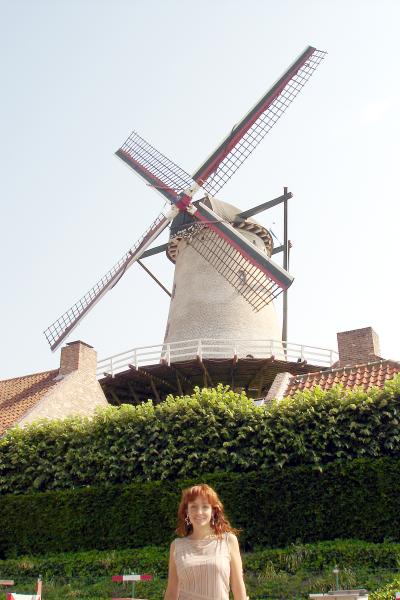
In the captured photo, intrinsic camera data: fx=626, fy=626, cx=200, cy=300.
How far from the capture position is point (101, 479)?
1366 centimetres

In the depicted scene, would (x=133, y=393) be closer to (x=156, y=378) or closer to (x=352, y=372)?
(x=156, y=378)

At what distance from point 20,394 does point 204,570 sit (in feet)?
55.3

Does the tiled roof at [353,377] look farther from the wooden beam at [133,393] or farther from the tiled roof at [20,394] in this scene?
the wooden beam at [133,393]

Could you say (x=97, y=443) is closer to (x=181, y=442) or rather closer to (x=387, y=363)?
(x=181, y=442)

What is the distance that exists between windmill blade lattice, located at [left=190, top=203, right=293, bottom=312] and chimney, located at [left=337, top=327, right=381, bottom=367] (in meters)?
3.91

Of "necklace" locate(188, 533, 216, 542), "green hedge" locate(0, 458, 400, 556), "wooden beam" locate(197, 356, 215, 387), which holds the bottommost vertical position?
"necklace" locate(188, 533, 216, 542)

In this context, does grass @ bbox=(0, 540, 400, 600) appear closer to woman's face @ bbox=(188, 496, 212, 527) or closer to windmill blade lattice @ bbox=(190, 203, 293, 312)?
woman's face @ bbox=(188, 496, 212, 527)

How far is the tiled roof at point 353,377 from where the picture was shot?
14.3 metres

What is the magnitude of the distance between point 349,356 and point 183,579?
1490 cm

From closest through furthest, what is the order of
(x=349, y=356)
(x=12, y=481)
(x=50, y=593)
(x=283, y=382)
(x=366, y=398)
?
(x=50, y=593) → (x=366, y=398) → (x=12, y=481) → (x=283, y=382) → (x=349, y=356)

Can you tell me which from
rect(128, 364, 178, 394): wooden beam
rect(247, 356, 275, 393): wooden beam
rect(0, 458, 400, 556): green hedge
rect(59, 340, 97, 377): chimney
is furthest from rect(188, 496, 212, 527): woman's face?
rect(128, 364, 178, 394): wooden beam

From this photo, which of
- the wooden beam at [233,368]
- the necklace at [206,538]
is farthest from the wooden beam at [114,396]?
the necklace at [206,538]

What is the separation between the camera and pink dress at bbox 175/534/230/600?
2992 millimetres

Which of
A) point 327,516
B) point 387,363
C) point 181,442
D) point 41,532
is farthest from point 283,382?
point 41,532
